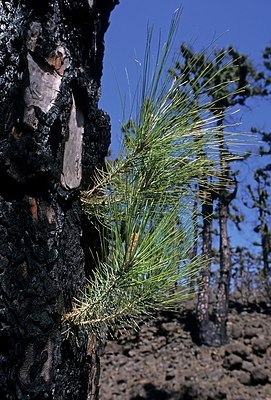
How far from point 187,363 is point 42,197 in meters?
7.50

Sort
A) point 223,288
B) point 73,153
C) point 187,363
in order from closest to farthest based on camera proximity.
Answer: point 73,153 → point 187,363 → point 223,288

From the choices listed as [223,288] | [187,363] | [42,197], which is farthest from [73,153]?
[223,288]

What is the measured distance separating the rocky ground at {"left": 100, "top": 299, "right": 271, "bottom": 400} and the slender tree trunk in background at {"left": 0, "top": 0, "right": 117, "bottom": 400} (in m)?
6.21

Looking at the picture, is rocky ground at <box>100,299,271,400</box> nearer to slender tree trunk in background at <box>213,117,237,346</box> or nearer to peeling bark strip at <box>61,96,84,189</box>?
slender tree trunk in background at <box>213,117,237,346</box>

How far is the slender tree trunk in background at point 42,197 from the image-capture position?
1227mm

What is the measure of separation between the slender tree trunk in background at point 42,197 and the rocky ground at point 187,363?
6212 mm

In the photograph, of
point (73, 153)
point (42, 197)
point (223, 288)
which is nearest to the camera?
point (42, 197)

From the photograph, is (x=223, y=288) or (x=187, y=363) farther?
(x=223, y=288)

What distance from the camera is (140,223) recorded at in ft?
5.15

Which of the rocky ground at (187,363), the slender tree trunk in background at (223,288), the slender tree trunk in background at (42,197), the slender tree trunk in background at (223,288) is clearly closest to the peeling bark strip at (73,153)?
the slender tree trunk in background at (42,197)

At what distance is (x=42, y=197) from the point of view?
133cm

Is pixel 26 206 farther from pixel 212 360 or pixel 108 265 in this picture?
pixel 212 360

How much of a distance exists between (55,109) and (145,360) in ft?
26.1

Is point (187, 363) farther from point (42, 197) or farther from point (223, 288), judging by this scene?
point (42, 197)
